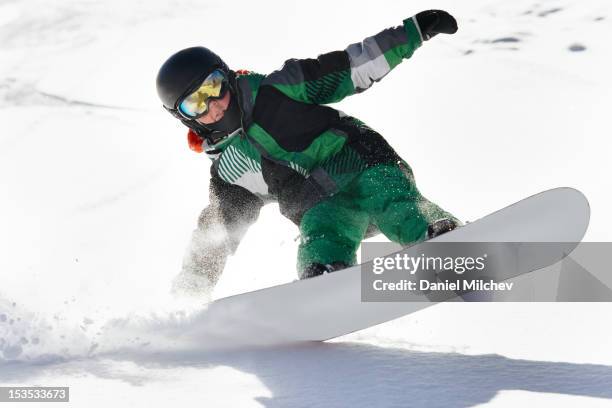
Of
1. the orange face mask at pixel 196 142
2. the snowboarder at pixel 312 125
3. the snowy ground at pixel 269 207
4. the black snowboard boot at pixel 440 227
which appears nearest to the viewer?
the snowy ground at pixel 269 207

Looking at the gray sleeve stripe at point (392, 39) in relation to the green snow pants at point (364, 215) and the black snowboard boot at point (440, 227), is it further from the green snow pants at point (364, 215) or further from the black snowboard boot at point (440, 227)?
the black snowboard boot at point (440, 227)

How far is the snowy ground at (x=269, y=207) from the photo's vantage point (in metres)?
2.27

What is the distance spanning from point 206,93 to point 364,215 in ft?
2.75

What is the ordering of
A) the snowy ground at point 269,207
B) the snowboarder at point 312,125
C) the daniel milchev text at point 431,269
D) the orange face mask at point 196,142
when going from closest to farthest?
1. the snowy ground at point 269,207
2. the daniel milchev text at point 431,269
3. the snowboarder at point 312,125
4. the orange face mask at point 196,142

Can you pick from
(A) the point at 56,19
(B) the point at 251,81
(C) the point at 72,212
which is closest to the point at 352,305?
(B) the point at 251,81

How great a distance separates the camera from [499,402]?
1.96m

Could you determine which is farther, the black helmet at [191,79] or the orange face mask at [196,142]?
the orange face mask at [196,142]

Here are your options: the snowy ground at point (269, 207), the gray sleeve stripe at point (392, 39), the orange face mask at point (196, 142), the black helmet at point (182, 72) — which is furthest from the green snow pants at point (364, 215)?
the black helmet at point (182, 72)

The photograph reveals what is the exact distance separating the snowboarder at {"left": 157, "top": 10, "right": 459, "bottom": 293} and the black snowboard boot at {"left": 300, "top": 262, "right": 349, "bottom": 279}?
165 millimetres

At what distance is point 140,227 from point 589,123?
3797mm

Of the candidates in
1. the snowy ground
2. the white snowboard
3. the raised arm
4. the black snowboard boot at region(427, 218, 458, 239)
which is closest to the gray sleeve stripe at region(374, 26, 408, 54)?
the raised arm

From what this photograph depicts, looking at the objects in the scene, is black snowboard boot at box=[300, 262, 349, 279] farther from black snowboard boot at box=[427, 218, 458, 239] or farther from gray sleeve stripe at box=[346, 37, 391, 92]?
gray sleeve stripe at box=[346, 37, 391, 92]

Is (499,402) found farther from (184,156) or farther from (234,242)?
(184,156)

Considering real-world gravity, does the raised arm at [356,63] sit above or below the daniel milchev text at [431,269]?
above
